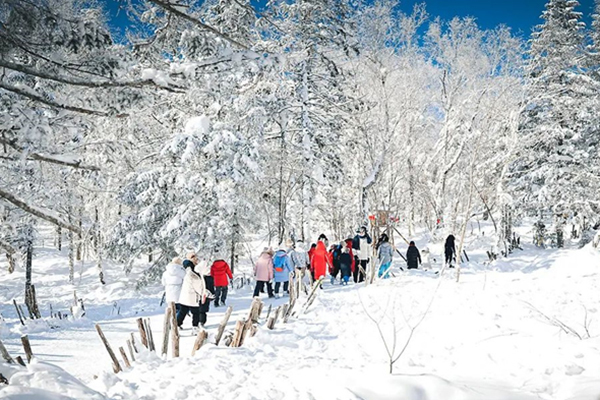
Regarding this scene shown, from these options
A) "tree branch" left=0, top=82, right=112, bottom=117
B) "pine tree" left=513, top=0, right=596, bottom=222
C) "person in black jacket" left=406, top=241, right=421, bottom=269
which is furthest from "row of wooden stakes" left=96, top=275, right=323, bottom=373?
"pine tree" left=513, top=0, right=596, bottom=222

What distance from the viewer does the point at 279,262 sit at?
1187 centimetres

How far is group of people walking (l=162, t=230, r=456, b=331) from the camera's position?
811cm

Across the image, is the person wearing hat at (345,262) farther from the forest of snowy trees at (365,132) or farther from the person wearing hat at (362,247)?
the forest of snowy trees at (365,132)

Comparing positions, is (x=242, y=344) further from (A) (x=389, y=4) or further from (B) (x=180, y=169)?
(A) (x=389, y=4)

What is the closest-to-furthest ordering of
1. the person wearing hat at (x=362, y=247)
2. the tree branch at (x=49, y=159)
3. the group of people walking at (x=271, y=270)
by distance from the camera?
1. the tree branch at (x=49, y=159)
2. the group of people walking at (x=271, y=270)
3. the person wearing hat at (x=362, y=247)

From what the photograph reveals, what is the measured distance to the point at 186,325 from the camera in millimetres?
9188

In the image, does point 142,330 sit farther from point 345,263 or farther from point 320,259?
point 345,263

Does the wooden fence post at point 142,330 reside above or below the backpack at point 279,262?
below

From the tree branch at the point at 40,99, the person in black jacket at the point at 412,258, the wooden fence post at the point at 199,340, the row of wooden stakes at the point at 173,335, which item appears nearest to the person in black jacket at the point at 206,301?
the row of wooden stakes at the point at 173,335

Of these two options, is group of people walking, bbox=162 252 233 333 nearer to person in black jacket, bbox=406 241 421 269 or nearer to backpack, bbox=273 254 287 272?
backpack, bbox=273 254 287 272

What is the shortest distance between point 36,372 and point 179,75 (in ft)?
11.5

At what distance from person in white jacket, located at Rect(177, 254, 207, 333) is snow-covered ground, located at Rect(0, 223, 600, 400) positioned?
56cm

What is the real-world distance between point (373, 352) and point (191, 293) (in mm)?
3792

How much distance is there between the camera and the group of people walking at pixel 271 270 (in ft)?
26.6
